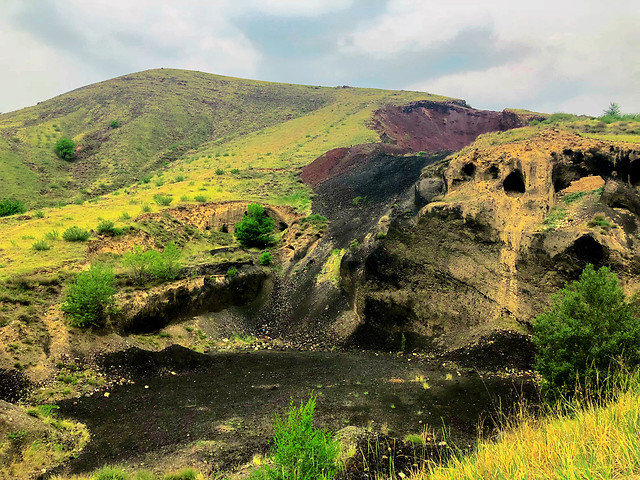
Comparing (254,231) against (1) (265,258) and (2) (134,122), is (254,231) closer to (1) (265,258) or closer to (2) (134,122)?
(1) (265,258)

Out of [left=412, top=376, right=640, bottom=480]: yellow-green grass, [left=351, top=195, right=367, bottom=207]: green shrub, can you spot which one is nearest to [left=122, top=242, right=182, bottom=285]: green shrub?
[left=351, top=195, right=367, bottom=207]: green shrub

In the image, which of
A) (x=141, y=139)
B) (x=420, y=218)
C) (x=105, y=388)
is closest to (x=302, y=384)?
(x=105, y=388)

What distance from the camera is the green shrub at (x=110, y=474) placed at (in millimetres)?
7713

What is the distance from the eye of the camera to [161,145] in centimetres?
6291

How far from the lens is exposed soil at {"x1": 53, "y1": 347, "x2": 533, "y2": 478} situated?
373 inches

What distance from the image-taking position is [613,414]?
4.20m

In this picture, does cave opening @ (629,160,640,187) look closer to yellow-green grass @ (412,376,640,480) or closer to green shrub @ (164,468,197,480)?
yellow-green grass @ (412,376,640,480)

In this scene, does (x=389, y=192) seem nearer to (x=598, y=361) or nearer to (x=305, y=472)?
(x=598, y=361)

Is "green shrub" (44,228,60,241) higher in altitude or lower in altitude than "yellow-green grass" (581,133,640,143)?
lower

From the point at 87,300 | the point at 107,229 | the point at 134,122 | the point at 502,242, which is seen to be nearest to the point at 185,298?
the point at 87,300

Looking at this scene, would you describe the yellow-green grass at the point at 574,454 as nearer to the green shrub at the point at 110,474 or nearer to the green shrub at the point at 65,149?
Result: the green shrub at the point at 110,474

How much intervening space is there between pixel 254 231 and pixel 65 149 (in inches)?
1772

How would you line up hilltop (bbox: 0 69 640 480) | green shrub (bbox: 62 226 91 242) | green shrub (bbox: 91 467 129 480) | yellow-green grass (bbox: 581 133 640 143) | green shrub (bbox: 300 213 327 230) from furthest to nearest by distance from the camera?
green shrub (bbox: 300 213 327 230) → green shrub (bbox: 62 226 91 242) → yellow-green grass (bbox: 581 133 640 143) → hilltop (bbox: 0 69 640 480) → green shrub (bbox: 91 467 129 480)

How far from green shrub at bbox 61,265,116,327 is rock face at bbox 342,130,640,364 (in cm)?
1281
